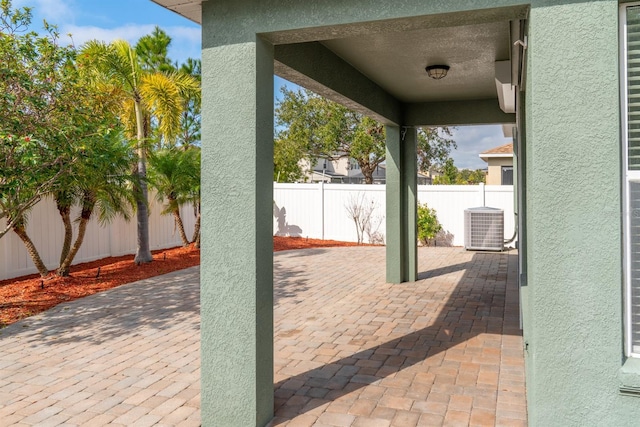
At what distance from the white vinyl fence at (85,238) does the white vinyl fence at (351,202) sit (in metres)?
3.61

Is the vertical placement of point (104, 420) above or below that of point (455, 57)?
below

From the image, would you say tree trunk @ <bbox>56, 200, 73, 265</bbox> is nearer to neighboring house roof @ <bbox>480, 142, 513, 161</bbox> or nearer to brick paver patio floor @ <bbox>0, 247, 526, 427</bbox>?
brick paver patio floor @ <bbox>0, 247, 526, 427</bbox>

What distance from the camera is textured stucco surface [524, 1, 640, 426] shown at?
2840mm

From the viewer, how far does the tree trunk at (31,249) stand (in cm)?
931

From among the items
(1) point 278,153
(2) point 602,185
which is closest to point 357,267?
(2) point 602,185

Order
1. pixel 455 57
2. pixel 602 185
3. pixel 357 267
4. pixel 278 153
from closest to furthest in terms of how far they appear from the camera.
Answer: pixel 602 185 < pixel 455 57 < pixel 357 267 < pixel 278 153

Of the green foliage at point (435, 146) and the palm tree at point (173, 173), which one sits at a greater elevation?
the green foliage at point (435, 146)

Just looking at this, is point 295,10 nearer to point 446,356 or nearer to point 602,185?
point 602,185

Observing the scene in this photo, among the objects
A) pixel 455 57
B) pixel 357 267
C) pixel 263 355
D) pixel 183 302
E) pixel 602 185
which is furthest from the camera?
pixel 357 267

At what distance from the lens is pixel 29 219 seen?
1027 centimetres

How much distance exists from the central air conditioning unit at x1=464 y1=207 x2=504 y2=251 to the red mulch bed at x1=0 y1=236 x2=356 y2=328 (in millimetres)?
7481

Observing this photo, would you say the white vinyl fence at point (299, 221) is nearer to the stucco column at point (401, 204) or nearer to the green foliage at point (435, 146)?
the stucco column at point (401, 204)

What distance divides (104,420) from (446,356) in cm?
351

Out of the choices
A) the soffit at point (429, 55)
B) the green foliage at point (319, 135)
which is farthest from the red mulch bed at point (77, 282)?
the green foliage at point (319, 135)
